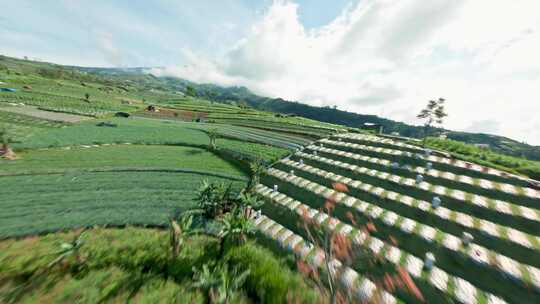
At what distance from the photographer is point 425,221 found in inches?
636

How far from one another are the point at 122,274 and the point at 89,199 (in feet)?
37.9

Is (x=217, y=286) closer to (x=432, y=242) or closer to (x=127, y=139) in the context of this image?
(x=432, y=242)

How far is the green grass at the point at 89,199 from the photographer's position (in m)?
14.3

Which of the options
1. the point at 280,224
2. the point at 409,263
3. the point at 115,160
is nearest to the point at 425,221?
the point at 409,263

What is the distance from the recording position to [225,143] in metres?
39.2

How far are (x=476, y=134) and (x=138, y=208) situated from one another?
7554 inches

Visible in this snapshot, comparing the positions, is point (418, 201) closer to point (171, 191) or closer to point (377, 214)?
point (377, 214)

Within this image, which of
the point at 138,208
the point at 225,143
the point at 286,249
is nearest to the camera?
the point at 286,249

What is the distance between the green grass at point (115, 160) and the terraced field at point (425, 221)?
9593 millimetres

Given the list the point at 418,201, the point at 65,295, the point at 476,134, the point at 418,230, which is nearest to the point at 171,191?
the point at 65,295

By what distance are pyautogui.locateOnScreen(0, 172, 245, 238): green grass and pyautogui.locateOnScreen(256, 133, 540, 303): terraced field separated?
857cm

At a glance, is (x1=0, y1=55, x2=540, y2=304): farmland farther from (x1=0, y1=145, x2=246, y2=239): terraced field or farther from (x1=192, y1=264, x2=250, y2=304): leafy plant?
(x1=192, y1=264, x2=250, y2=304): leafy plant

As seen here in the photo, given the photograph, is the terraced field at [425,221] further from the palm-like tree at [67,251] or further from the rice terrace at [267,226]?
the palm-like tree at [67,251]

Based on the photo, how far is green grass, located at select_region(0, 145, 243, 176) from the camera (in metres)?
22.7
